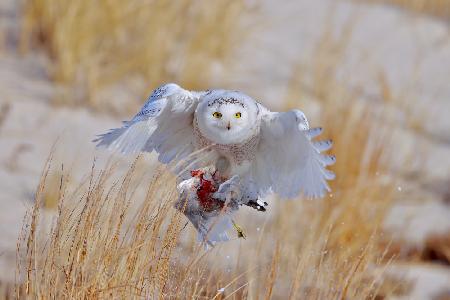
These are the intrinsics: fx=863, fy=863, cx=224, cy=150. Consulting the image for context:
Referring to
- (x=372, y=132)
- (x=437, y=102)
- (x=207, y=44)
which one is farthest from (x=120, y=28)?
(x=437, y=102)

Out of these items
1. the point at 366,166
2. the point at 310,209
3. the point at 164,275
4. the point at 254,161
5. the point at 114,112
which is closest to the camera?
the point at 254,161

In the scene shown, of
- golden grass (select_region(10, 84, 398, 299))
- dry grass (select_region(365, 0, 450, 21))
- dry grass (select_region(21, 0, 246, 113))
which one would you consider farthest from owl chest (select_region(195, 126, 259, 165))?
dry grass (select_region(365, 0, 450, 21))

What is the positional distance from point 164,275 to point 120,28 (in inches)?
106

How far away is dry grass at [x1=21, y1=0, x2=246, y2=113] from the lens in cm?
344

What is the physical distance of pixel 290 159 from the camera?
894 millimetres

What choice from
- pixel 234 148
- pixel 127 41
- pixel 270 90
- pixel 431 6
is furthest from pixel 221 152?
pixel 431 6

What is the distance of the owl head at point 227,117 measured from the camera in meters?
0.83

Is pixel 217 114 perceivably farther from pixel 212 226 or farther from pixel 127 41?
pixel 127 41

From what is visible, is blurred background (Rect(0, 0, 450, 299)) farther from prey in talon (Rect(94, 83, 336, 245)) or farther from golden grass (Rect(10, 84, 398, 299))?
prey in talon (Rect(94, 83, 336, 245))

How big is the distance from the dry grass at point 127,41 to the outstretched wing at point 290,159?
254cm

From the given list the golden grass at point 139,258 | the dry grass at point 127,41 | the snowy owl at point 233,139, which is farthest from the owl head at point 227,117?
the dry grass at point 127,41

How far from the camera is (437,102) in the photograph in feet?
14.3

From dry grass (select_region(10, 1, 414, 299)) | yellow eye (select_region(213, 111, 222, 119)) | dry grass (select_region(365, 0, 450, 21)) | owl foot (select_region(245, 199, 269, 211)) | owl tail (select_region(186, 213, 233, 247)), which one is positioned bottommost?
dry grass (select_region(10, 1, 414, 299))

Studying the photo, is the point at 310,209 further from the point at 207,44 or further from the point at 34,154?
the point at 207,44
